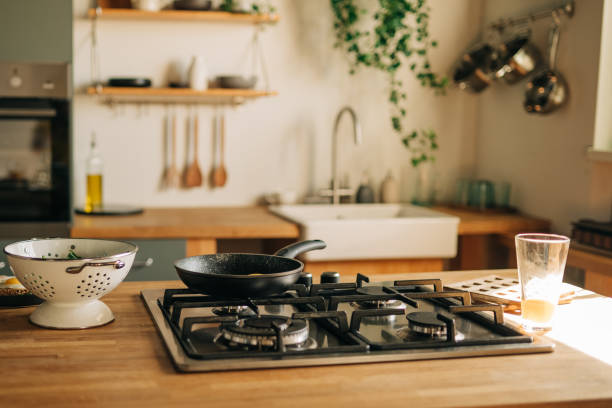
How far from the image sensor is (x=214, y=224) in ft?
9.37

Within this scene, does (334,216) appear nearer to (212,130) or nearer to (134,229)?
(212,130)

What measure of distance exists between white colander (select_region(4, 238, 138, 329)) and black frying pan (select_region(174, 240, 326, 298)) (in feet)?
→ 0.40

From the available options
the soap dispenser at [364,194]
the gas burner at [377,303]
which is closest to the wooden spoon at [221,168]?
the soap dispenser at [364,194]

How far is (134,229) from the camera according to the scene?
9.03 feet

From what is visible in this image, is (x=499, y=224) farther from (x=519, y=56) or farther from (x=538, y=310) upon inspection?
(x=538, y=310)

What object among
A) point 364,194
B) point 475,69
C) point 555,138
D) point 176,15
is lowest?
point 364,194

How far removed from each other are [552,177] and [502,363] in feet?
7.29

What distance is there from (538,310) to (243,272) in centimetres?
56

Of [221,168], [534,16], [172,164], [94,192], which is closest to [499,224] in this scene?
[534,16]

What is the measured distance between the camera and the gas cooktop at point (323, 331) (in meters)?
1.09

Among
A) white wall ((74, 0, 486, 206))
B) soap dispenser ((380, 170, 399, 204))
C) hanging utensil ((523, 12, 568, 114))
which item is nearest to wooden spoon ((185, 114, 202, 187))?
white wall ((74, 0, 486, 206))

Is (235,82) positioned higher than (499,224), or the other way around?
(235,82)

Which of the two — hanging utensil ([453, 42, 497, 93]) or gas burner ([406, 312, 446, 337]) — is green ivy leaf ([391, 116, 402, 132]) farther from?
gas burner ([406, 312, 446, 337])

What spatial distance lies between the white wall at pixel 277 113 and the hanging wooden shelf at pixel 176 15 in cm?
8
